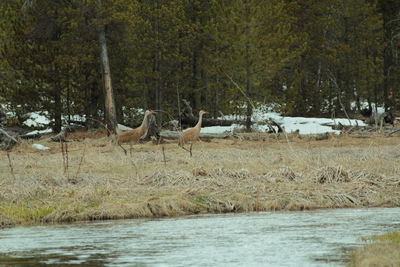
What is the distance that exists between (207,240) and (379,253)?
9.90 ft

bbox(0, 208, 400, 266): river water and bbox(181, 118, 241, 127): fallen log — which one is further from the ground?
bbox(181, 118, 241, 127): fallen log

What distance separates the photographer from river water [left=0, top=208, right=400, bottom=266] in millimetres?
9922

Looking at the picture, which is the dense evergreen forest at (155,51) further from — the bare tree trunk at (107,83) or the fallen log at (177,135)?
the fallen log at (177,135)

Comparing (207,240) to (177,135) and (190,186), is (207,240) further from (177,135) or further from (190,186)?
(177,135)

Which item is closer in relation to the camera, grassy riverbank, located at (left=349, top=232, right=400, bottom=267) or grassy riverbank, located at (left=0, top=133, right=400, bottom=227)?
grassy riverbank, located at (left=349, top=232, right=400, bottom=267)

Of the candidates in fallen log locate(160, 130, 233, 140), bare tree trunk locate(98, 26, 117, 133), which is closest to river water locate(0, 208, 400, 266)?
fallen log locate(160, 130, 233, 140)

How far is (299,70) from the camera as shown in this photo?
1912 inches

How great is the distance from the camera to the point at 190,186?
54.3ft

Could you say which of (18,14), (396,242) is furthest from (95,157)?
(18,14)

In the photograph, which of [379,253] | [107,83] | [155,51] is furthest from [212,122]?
[379,253]

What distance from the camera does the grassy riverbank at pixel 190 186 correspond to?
14.9 m

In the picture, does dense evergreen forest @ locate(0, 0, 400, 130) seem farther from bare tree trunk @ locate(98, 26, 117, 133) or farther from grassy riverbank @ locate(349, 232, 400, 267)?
grassy riverbank @ locate(349, 232, 400, 267)

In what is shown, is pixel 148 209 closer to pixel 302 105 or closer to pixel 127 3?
pixel 127 3

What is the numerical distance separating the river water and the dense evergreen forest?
1745 cm
